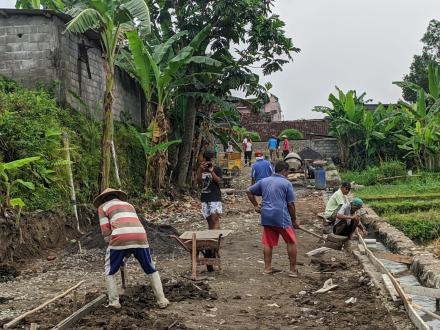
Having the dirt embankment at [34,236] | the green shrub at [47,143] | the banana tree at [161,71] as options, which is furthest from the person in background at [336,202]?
the banana tree at [161,71]

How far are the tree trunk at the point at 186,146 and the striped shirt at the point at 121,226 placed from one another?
41.3ft

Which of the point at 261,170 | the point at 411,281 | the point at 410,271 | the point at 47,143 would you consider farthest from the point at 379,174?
the point at 47,143

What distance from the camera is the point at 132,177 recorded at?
55.3 feet

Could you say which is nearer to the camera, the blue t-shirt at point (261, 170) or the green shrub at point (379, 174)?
the blue t-shirt at point (261, 170)

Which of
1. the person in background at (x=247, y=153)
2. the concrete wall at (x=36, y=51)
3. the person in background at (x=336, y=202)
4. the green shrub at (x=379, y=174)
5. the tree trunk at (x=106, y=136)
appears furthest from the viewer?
the person in background at (x=247, y=153)

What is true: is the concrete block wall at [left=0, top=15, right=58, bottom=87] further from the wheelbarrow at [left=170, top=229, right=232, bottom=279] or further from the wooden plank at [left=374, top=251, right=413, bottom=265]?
the wooden plank at [left=374, top=251, right=413, bottom=265]

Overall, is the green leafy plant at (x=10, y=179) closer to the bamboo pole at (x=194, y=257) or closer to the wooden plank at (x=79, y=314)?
the bamboo pole at (x=194, y=257)

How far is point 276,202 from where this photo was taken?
8.25 m

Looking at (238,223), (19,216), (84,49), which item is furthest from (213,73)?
(19,216)

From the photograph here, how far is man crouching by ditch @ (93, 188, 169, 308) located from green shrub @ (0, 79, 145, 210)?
4312 mm

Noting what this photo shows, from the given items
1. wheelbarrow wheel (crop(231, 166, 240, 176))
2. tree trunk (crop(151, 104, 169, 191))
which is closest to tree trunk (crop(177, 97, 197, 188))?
tree trunk (crop(151, 104, 169, 191))

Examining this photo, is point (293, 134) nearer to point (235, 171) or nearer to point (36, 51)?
point (235, 171)

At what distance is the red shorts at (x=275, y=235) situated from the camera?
8.30m

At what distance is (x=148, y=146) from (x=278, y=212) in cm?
854
